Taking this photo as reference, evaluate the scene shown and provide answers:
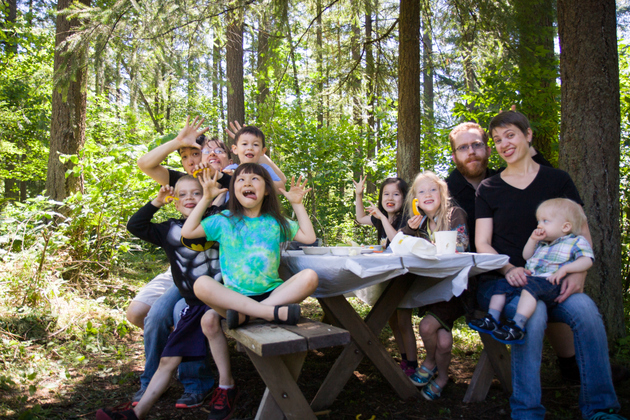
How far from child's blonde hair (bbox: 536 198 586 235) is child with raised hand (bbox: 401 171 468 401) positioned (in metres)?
0.53

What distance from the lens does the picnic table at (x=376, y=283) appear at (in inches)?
84.7

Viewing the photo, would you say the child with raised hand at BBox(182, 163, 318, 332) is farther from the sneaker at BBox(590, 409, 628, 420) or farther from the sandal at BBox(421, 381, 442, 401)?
the sneaker at BBox(590, 409, 628, 420)

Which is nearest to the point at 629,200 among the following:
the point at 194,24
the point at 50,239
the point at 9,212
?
the point at 194,24

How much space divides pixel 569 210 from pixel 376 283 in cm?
111

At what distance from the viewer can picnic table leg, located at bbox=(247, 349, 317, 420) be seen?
191 centimetres

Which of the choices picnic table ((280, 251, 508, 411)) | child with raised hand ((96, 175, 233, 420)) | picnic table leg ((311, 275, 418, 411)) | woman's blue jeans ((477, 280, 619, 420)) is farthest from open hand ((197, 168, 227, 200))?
woman's blue jeans ((477, 280, 619, 420))

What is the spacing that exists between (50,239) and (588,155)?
490cm

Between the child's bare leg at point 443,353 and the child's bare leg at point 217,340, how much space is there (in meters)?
1.26

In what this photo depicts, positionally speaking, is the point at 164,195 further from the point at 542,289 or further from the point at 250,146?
the point at 542,289

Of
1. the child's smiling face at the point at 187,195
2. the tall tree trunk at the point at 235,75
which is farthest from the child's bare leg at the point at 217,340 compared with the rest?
the tall tree trunk at the point at 235,75

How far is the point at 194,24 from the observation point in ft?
18.3

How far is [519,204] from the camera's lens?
2439 millimetres

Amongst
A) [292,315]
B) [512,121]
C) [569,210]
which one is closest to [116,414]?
[292,315]

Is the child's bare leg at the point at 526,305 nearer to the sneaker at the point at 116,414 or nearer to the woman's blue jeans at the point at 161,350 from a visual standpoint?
the woman's blue jeans at the point at 161,350
